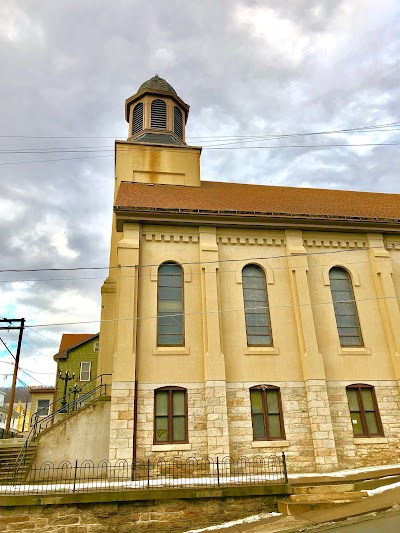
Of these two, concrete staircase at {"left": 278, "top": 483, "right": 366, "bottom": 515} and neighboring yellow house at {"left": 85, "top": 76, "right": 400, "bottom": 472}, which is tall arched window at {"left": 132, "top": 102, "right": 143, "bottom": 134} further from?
concrete staircase at {"left": 278, "top": 483, "right": 366, "bottom": 515}

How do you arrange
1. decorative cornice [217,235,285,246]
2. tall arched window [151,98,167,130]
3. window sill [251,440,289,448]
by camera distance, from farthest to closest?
1. tall arched window [151,98,167,130]
2. decorative cornice [217,235,285,246]
3. window sill [251,440,289,448]

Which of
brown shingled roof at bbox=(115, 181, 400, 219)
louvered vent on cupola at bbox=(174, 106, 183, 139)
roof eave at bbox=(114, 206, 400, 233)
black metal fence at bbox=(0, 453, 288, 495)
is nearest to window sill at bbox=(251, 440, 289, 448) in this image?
black metal fence at bbox=(0, 453, 288, 495)

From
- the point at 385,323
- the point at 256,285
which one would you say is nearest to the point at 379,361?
the point at 385,323

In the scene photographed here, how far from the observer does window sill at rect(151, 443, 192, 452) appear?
13117 millimetres

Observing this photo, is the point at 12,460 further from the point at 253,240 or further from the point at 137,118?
the point at 137,118

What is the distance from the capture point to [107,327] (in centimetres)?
1819

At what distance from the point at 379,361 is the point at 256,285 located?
5.63 m

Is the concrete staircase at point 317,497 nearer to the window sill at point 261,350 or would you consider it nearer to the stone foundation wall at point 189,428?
the stone foundation wall at point 189,428

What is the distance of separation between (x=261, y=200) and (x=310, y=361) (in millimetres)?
8285

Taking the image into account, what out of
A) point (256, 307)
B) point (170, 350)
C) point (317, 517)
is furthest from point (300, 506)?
point (256, 307)

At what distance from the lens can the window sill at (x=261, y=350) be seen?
14.9m

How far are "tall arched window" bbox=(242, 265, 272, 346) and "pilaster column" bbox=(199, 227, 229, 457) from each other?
1401 mm

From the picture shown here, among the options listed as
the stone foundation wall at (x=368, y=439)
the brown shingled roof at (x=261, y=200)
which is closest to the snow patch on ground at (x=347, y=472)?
the stone foundation wall at (x=368, y=439)

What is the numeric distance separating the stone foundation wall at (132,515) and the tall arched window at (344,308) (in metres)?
8.03
